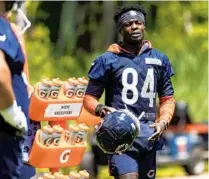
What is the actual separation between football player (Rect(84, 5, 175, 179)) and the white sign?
51 centimetres

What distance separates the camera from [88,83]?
707 cm

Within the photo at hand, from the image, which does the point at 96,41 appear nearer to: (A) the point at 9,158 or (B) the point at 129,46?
(B) the point at 129,46

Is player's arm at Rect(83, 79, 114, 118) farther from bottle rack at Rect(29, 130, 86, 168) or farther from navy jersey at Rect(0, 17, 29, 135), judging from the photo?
navy jersey at Rect(0, 17, 29, 135)

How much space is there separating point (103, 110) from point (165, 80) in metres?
0.57

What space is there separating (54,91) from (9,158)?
8.53 ft

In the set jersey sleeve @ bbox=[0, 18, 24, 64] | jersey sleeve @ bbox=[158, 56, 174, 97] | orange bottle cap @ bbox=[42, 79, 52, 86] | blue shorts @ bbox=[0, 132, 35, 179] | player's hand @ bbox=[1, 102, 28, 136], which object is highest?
jersey sleeve @ bbox=[0, 18, 24, 64]

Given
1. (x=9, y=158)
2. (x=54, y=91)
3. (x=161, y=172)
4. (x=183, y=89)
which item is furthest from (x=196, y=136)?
(x=9, y=158)

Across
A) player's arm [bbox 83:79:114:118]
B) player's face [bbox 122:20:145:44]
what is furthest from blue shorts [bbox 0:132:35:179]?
player's face [bbox 122:20:145:44]

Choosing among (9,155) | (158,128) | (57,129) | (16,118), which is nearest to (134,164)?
(158,128)

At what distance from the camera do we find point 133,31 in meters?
6.88

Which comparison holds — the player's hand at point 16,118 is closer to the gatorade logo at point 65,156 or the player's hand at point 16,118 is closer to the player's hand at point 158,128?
the player's hand at point 158,128

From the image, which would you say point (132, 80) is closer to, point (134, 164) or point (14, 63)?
point (134, 164)

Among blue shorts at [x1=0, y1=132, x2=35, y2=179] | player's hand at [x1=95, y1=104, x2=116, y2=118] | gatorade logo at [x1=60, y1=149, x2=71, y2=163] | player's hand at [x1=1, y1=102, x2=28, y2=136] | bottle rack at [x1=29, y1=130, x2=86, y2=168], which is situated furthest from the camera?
gatorade logo at [x1=60, y1=149, x2=71, y2=163]

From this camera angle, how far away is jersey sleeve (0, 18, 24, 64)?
4820mm
